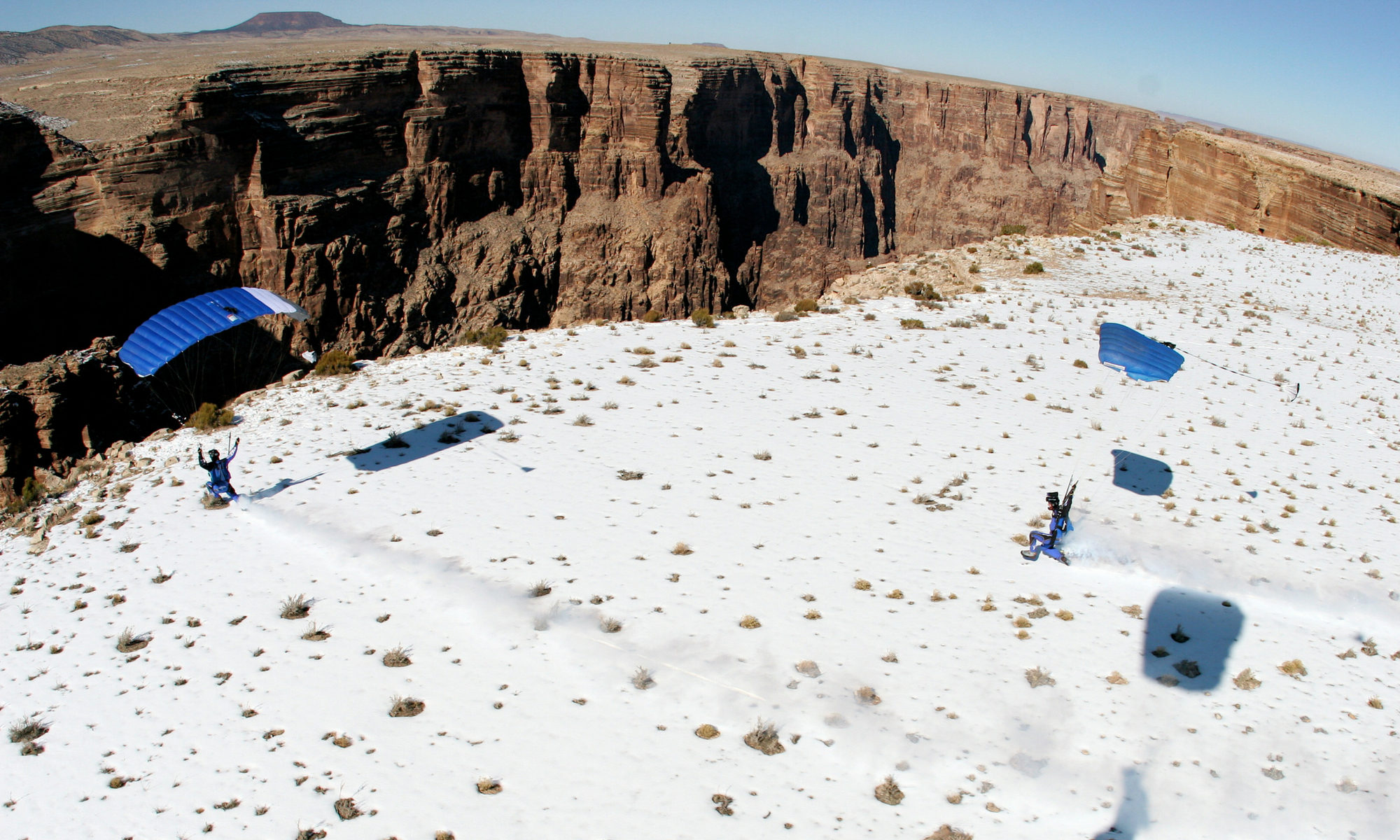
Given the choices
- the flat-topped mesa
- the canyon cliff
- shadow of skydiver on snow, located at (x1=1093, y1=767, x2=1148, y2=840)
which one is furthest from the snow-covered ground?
the flat-topped mesa

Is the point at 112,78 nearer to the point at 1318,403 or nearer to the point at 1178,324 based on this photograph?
the point at 1178,324

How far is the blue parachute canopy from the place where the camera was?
12.1m

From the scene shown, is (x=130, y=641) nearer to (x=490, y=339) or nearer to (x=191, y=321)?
(x=191, y=321)

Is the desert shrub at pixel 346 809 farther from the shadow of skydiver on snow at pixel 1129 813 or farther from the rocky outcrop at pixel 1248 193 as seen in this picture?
the rocky outcrop at pixel 1248 193

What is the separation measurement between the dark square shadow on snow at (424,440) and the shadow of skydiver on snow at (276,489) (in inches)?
34.9

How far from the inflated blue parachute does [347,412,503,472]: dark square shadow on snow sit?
2806 millimetres

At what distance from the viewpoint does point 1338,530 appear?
13.2 meters

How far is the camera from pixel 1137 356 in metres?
12.4

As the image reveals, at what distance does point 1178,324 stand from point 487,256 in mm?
49686

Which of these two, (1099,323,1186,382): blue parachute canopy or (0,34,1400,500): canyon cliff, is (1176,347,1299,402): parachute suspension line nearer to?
(1099,323,1186,382): blue parachute canopy

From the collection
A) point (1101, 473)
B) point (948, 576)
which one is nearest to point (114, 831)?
point (948, 576)

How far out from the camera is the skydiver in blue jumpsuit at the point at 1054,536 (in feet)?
38.3

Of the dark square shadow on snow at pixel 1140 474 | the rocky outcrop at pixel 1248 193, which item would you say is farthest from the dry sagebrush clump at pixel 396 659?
the rocky outcrop at pixel 1248 193

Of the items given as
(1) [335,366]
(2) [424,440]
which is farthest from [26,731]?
(1) [335,366]
